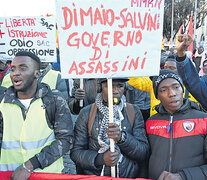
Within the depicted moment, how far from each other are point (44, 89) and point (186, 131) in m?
1.30

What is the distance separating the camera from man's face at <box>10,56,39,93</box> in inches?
79.7

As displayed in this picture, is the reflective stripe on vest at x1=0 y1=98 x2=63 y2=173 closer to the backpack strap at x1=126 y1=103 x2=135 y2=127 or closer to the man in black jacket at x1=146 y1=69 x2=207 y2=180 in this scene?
the backpack strap at x1=126 y1=103 x2=135 y2=127

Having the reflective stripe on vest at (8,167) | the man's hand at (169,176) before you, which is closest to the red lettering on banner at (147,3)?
the man's hand at (169,176)

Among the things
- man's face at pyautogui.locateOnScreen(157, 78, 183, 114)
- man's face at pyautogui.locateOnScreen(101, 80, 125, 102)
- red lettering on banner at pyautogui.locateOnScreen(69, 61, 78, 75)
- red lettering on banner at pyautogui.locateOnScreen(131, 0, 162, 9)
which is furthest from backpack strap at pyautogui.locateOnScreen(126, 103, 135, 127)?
red lettering on banner at pyautogui.locateOnScreen(131, 0, 162, 9)

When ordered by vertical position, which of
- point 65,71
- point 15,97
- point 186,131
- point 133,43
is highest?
point 133,43

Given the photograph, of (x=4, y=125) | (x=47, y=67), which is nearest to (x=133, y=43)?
(x=4, y=125)

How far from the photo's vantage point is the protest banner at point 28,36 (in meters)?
3.14

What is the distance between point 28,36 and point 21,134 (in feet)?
5.81

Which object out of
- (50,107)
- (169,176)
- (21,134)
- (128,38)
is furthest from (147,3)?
(21,134)

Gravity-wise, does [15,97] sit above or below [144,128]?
above

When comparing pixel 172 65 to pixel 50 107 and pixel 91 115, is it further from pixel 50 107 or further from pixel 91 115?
pixel 50 107

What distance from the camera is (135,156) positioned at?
6.37 ft

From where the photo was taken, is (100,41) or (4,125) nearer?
(100,41)

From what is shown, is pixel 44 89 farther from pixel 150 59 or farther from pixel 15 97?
pixel 150 59
